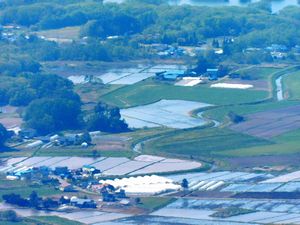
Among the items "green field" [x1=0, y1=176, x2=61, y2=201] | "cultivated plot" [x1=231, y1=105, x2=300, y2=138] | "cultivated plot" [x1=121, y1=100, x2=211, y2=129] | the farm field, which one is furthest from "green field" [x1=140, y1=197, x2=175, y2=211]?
"cultivated plot" [x1=121, y1=100, x2=211, y2=129]

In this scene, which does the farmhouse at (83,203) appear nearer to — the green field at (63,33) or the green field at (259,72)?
the green field at (259,72)

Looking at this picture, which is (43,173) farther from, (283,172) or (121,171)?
(283,172)

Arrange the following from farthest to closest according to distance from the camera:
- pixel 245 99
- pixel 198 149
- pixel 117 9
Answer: pixel 117 9
pixel 245 99
pixel 198 149

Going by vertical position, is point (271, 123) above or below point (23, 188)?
below

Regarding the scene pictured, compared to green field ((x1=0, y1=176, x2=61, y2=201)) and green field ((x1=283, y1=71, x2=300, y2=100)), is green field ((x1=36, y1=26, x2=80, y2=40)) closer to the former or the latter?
green field ((x1=283, y1=71, x2=300, y2=100))

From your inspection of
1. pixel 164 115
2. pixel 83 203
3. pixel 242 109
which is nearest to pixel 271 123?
pixel 242 109

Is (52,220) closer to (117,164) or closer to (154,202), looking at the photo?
(154,202)

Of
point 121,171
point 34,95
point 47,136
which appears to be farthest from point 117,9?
point 121,171
